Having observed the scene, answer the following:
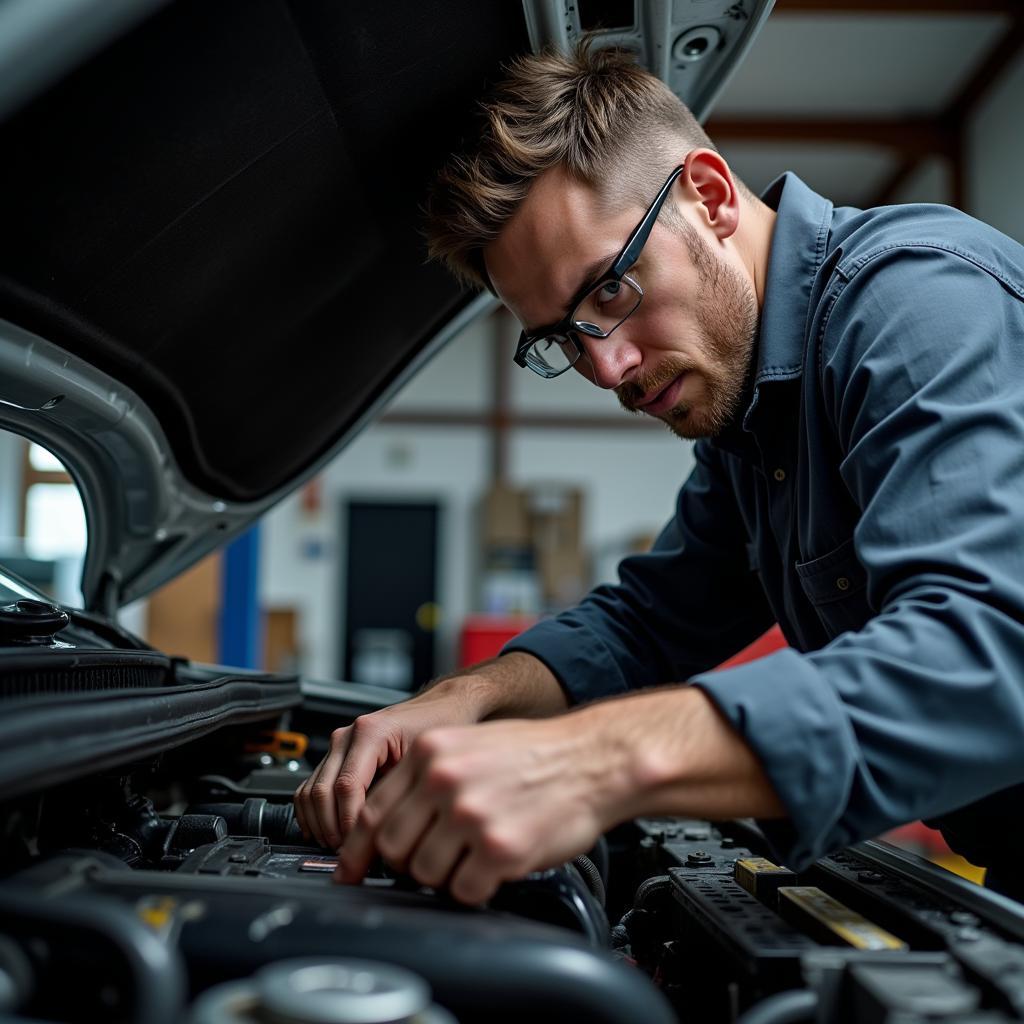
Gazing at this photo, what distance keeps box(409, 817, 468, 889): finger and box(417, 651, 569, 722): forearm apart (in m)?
0.46

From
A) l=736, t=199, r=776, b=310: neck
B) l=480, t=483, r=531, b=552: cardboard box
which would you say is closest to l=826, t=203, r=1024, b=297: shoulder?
l=736, t=199, r=776, b=310: neck

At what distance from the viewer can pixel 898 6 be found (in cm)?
541

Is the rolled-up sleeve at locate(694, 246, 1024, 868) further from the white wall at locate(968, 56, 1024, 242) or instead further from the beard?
the white wall at locate(968, 56, 1024, 242)

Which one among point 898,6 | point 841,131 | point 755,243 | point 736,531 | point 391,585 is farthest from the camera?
point 391,585

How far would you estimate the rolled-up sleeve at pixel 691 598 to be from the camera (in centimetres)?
143

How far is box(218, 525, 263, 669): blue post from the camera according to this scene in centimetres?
354

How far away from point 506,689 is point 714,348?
45 centimetres

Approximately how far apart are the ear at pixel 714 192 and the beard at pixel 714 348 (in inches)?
1.6

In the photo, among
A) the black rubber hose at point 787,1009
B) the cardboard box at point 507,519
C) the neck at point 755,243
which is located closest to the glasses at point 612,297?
the neck at point 755,243

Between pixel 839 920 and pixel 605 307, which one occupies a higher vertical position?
pixel 605 307

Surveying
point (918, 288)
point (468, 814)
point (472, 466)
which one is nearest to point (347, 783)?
point (468, 814)

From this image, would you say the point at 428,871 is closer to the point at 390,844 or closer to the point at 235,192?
the point at 390,844

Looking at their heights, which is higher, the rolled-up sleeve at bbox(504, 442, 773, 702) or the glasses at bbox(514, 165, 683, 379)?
the glasses at bbox(514, 165, 683, 379)

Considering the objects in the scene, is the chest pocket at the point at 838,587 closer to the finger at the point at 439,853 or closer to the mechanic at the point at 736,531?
the mechanic at the point at 736,531
